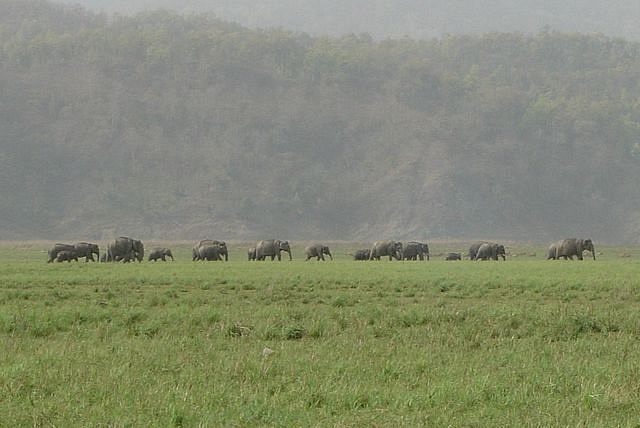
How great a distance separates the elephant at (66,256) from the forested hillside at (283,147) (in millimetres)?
70334

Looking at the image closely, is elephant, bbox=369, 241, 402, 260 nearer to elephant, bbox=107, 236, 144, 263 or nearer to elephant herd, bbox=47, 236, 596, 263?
elephant herd, bbox=47, 236, 596, 263

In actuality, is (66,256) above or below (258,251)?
below

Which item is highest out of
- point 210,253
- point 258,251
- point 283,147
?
point 283,147

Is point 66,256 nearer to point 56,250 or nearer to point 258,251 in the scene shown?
point 56,250

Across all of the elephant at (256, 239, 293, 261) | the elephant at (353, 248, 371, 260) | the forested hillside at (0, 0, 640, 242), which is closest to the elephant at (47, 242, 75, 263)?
the elephant at (256, 239, 293, 261)

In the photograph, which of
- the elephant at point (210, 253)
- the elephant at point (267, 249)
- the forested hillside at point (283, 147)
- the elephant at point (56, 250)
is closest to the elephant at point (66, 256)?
the elephant at point (56, 250)

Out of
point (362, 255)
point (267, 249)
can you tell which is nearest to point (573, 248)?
point (362, 255)

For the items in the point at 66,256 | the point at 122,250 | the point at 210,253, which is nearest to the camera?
the point at 66,256

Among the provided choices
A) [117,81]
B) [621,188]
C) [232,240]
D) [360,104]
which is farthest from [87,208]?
[621,188]

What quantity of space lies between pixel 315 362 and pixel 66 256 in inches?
1825

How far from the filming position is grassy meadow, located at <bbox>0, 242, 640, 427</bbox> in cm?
963

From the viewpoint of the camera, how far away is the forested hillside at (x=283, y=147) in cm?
13538

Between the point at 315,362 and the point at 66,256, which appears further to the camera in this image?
the point at 66,256

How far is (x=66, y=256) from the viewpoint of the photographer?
55875 millimetres
